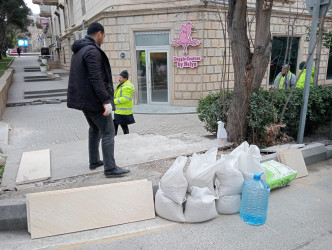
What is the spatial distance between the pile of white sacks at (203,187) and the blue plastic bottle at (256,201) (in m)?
0.15

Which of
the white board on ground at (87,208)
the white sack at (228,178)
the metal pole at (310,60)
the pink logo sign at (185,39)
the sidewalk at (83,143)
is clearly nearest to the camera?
the white board on ground at (87,208)

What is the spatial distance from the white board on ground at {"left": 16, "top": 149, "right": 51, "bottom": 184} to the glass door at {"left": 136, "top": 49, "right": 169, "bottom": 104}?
275 inches

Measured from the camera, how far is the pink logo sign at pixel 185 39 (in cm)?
1019

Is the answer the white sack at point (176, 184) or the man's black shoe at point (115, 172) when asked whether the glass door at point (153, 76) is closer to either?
the man's black shoe at point (115, 172)

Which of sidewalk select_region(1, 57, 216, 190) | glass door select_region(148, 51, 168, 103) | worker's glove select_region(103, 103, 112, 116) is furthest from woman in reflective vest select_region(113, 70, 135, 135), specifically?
glass door select_region(148, 51, 168, 103)

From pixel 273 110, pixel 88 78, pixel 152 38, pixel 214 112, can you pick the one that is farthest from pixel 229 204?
pixel 152 38

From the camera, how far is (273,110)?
5027 millimetres


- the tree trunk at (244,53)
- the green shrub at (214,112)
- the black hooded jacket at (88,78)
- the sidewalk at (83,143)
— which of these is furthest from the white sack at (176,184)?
the green shrub at (214,112)

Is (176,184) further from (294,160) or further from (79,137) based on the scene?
(79,137)

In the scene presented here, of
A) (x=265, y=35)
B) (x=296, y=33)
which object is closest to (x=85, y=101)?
(x=265, y=35)

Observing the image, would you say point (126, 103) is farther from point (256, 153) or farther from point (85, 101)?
point (256, 153)

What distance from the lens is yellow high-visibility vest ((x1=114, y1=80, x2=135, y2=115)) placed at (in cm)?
591

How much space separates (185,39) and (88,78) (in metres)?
7.58

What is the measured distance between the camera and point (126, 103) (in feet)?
19.9
